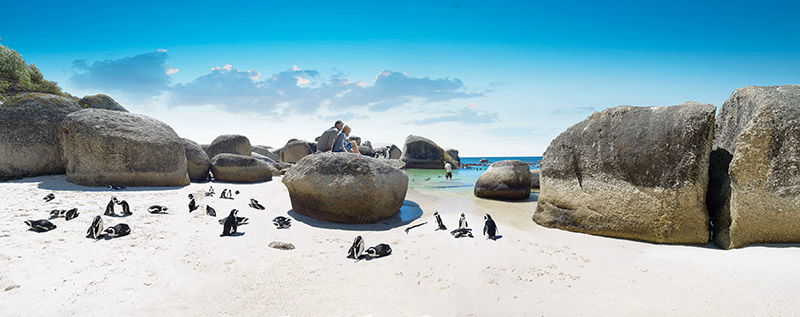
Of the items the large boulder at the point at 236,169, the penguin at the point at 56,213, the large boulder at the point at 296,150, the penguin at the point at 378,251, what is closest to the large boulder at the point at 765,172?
the penguin at the point at 378,251

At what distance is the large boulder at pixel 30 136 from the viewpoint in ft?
27.1

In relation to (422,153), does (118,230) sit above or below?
below

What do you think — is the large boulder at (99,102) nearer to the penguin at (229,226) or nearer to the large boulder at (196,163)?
the large boulder at (196,163)

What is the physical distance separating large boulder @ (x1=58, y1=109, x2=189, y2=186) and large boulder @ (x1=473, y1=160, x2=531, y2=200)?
31.3ft

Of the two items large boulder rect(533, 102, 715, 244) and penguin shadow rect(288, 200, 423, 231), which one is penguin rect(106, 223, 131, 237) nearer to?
penguin shadow rect(288, 200, 423, 231)

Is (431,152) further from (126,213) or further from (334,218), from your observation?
(126,213)

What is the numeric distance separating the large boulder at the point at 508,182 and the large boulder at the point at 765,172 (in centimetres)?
678

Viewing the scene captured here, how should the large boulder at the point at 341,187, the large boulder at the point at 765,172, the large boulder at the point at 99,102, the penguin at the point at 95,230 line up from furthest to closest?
the large boulder at the point at 99,102 → the large boulder at the point at 341,187 → the penguin at the point at 95,230 → the large boulder at the point at 765,172

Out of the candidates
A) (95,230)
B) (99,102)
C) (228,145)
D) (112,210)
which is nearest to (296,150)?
(228,145)

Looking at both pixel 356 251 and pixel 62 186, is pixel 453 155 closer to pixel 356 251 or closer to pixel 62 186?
pixel 62 186

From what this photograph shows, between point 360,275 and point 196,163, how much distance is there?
9396 millimetres

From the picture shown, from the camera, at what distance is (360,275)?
4141 millimetres

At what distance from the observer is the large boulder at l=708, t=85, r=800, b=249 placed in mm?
4393

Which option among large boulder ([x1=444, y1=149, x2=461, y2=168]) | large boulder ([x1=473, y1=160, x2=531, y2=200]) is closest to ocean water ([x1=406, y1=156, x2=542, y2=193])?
large boulder ([x1=473, y1=160, x2=531, y2=200])
